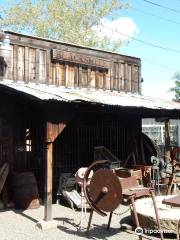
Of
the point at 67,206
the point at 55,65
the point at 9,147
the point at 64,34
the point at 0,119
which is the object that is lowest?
the point at 67,206

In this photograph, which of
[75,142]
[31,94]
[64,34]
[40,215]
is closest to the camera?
[31,94]

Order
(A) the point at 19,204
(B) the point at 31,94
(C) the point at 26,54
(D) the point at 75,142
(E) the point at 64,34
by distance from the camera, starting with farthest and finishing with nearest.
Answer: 1. (E) the point at 64,34
2. (D) the point at 75,142
3. (C) the point at 26,54
4. (A) the point at 19,204
5. (B) the point at 31,94

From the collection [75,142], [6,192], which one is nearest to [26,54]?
[75,142]

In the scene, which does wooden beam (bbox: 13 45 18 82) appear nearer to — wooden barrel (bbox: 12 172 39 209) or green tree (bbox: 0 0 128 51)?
wooden barrel (bbox: 12 172 39 209)

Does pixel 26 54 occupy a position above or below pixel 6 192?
above

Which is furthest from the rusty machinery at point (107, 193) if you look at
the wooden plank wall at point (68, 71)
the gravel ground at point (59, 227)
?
the wooden plank wall at point (68, 71)

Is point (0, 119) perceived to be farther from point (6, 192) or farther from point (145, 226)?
point (145, 226)

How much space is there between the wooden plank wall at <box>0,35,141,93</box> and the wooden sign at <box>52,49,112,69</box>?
7cm

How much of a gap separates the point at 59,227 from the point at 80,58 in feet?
20.8

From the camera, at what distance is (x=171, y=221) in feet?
26.1

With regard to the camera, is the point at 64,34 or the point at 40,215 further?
the point at 64,34

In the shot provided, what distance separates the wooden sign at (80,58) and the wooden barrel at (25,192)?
154 inches

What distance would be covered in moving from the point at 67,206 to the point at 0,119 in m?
3.03

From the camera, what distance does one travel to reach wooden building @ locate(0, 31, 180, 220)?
32.7 ft
